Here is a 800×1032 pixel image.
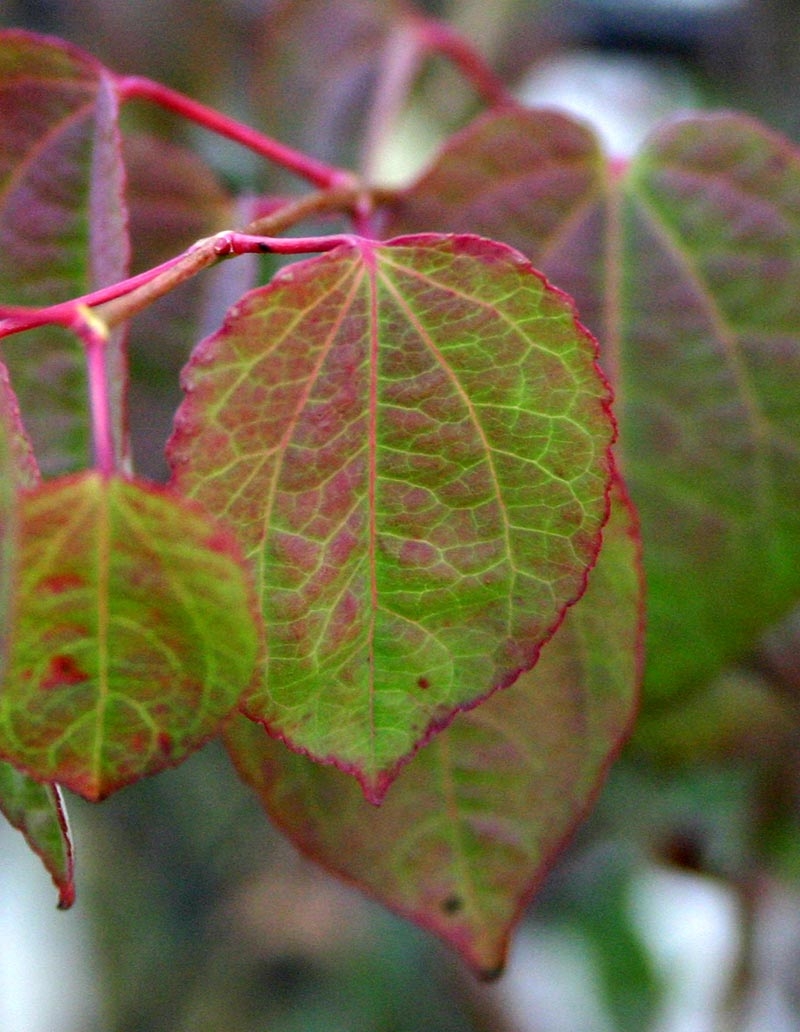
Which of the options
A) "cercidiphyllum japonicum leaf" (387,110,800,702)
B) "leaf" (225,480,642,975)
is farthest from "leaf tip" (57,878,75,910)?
"cercidiphyllum japonicum leaf" (387,110,800,702)

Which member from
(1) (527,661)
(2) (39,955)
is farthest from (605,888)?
(1) (527,661)

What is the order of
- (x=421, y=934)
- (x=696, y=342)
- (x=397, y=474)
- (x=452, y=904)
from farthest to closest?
(x=421, y=934), (x=696, y=342), (x=452, y=904), (x=397, y=474)

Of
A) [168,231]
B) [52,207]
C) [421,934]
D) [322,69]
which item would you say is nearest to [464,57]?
[322,69]

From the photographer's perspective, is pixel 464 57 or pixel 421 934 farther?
pixel 421 934

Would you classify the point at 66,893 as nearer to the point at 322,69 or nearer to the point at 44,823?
the point at 44,823

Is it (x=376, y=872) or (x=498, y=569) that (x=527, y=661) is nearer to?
(x=498, y=569)

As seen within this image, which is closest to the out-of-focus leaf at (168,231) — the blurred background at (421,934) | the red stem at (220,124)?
the red stem at (220,124)
